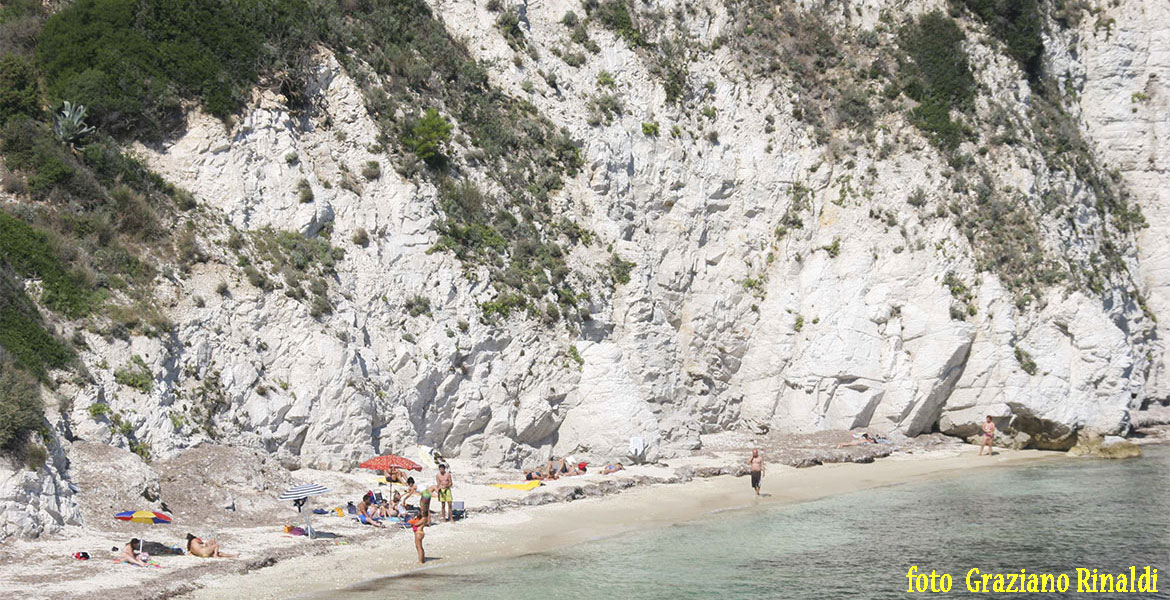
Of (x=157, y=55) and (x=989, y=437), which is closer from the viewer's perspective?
(x=157, y=55)

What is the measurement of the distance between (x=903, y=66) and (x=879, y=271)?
10.5m

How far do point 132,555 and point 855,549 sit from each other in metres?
13.3

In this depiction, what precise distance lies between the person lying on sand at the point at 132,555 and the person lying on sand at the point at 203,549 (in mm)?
816

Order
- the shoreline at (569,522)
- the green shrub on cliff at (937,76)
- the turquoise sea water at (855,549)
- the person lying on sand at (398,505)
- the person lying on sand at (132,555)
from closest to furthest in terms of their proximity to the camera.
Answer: the person lying on sand at (132,555), the shoreline at (569,522), the turquoise sea water at (855,549), the person lying on sand at (398,505), the green shrub on cliff at (937,76)

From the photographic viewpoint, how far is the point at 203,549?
16781 mm

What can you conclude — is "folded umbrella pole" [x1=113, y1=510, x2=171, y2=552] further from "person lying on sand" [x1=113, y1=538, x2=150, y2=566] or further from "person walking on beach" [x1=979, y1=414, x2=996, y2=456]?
"person walking on beach" [x1=979, y1=414, x2=996, y2=456]

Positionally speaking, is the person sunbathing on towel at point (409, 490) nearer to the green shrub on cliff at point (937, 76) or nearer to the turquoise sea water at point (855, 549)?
the turquoise sea water at point (855, 549)

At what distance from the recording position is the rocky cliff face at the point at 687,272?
77.9 feet

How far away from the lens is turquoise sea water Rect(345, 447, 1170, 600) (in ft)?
55.7

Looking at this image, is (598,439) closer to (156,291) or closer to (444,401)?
(444,401)

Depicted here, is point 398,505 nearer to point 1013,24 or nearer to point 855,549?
point 855,549

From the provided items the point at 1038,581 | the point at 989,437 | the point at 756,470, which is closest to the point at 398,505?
the point at 756,470

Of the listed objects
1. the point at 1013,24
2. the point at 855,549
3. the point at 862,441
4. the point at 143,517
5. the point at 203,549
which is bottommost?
the point at 855,549

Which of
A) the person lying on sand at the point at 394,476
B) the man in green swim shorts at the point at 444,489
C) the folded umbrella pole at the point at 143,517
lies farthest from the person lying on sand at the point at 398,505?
the folded umbrella pole at the point at 143,517
